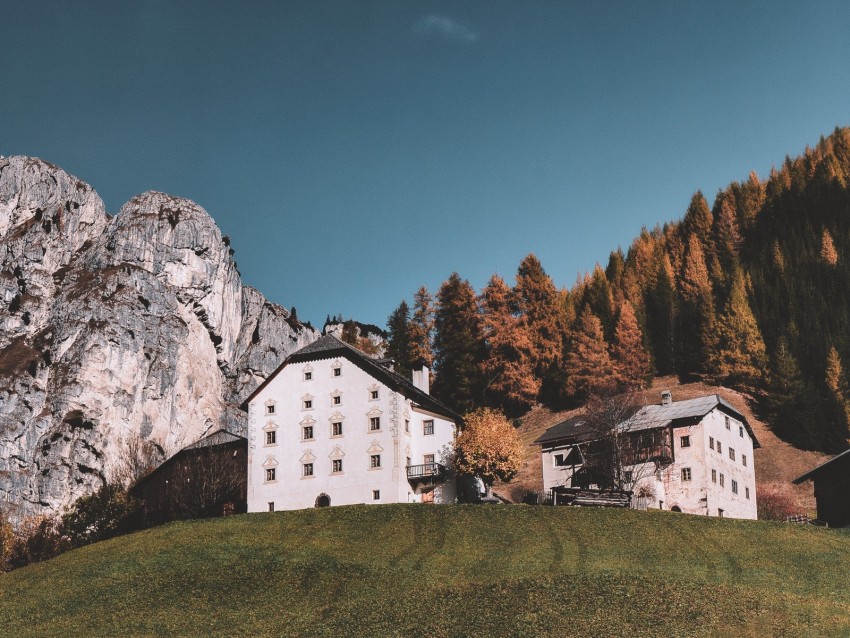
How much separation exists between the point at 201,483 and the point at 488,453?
22.7 m

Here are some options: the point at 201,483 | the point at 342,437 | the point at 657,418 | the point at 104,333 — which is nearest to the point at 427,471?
the point at 342,437

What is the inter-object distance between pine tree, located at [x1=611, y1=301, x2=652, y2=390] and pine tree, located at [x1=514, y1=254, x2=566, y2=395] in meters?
6.48

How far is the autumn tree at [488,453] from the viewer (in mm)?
63438

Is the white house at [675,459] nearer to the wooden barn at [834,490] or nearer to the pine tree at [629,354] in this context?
the wooden barn at [834,490]

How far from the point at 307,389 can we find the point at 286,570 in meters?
27.8

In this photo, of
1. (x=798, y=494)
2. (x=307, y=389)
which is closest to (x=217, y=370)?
(x=307, y=389)

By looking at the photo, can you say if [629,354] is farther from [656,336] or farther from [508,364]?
[508,364]

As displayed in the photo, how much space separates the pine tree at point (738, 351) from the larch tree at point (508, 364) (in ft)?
67.1

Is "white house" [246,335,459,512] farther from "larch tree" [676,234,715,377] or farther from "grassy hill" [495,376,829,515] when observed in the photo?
"larch tree" [676,234,715,377]

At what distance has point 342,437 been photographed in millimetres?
66688

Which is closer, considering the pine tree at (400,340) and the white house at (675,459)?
the white house at (675,459)

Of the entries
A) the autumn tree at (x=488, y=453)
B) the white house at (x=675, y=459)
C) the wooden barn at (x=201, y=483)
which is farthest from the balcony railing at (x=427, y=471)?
the wooden barn at (x=201, y=483)

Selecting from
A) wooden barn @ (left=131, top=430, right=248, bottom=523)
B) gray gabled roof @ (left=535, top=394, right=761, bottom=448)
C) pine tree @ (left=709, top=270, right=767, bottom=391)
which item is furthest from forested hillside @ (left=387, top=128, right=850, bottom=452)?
wooden barn @ (left=131, top=430, right=248, bottom=523)

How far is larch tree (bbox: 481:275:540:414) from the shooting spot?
95000mm
